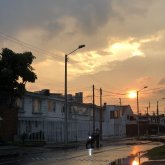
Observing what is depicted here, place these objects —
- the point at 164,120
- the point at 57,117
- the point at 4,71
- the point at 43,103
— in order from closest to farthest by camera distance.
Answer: the point at 4,71, the point at 43,103, the point at 57,117, the point at 164,120

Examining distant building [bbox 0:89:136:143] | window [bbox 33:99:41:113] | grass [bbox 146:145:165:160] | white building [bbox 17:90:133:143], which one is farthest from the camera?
window [bbox 33:99:41:113]

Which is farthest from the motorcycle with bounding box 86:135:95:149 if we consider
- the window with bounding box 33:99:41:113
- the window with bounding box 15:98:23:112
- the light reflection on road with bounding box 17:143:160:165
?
the window with bounding box 33:99:41:113

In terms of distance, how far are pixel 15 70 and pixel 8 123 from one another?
6039 millimetres

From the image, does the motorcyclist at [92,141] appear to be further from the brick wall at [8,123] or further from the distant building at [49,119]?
the brick wall at [8,123]

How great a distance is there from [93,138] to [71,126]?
64.6 feet

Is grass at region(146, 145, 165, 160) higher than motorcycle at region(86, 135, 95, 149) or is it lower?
lower

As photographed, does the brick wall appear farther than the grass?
Yes

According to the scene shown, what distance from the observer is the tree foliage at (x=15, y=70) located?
45750mm

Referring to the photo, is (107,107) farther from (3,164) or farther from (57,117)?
(3,164)

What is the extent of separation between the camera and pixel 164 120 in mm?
186000

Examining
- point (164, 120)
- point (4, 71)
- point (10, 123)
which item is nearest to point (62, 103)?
point (10, 123)

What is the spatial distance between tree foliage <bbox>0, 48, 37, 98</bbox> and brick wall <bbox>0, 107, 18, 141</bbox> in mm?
2789

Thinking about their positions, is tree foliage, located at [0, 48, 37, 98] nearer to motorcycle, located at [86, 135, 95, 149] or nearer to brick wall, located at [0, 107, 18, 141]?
brick wall, located at [0, 107, 18, 141]

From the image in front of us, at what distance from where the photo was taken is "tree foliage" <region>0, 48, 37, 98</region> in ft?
150
